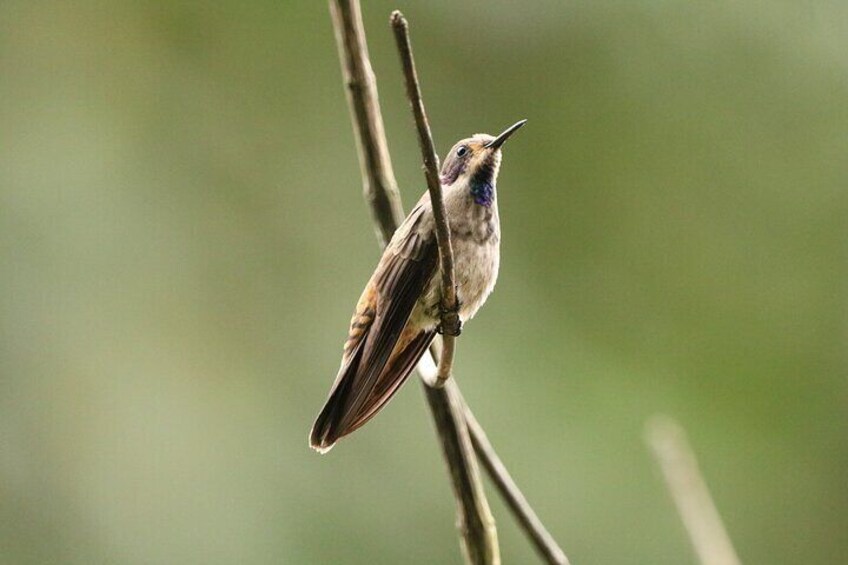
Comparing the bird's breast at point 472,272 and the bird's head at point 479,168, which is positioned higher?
the bird's head at point 479,168

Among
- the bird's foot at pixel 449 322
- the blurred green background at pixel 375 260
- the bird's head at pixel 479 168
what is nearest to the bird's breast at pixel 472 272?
the bird's head at pixel 479 168

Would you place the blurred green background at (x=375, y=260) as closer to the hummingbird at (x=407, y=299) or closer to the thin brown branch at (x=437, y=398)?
the hummingbird at (x=407, y=299)

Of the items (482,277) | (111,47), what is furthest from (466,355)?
(482,277)

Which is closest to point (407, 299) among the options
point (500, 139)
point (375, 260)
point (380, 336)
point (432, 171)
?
point (380, 336)

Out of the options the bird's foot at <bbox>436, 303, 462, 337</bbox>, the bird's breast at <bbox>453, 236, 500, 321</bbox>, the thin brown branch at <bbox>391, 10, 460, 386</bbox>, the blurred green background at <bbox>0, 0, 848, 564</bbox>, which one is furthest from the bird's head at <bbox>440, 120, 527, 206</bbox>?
the blurred green background at <bbox>0, 0, 848, 564</bbox>

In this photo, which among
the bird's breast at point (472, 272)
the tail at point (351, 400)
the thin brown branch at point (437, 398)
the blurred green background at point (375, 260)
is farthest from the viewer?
the blurred green background at point (375, 260)

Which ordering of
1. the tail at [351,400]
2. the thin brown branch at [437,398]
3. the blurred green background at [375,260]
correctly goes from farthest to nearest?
the blurred green background at [375,260]
the tail at [351,400]
the thin brown branch at [437,398]

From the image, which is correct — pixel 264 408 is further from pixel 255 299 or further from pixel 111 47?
pixel 111 47
